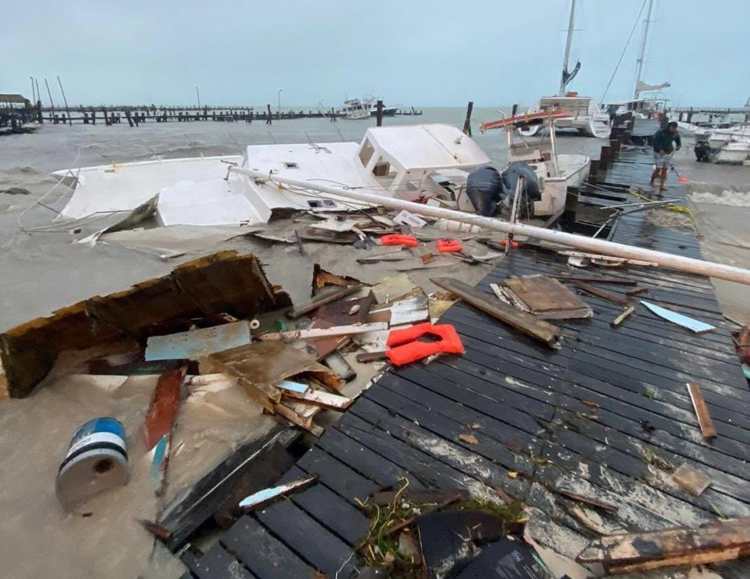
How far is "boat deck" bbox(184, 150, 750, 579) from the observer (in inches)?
105

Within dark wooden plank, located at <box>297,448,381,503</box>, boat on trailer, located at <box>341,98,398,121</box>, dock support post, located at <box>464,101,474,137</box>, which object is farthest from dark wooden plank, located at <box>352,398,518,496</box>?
boat on trailer, located at <box>341,98,398,121</box>

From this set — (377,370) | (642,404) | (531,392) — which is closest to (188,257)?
(377,370)

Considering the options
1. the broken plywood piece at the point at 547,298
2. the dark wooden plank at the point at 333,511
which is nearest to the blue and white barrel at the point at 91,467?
the dark wooden plank at the point at 333,511

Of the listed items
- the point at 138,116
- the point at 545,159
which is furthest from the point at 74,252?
the point at 138,116

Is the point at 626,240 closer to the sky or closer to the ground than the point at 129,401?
closer to the sky

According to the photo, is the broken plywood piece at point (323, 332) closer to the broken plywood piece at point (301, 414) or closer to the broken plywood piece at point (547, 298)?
the broken plywood piece at point (301, 414)

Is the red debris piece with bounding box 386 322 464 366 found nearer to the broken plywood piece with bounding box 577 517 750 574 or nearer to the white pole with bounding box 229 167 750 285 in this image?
the white pole with bounding box 229 167 750 285

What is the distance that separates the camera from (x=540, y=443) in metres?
3.31

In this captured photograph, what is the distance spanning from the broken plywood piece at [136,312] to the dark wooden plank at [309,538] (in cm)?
299

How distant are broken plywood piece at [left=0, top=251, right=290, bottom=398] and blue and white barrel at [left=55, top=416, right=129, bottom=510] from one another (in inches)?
55.5

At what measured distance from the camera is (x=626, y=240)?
8242 mm

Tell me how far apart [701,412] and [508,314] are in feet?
6.65

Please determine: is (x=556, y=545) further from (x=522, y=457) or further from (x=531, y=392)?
(x=531, y=392)

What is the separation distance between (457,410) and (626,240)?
257 inches
